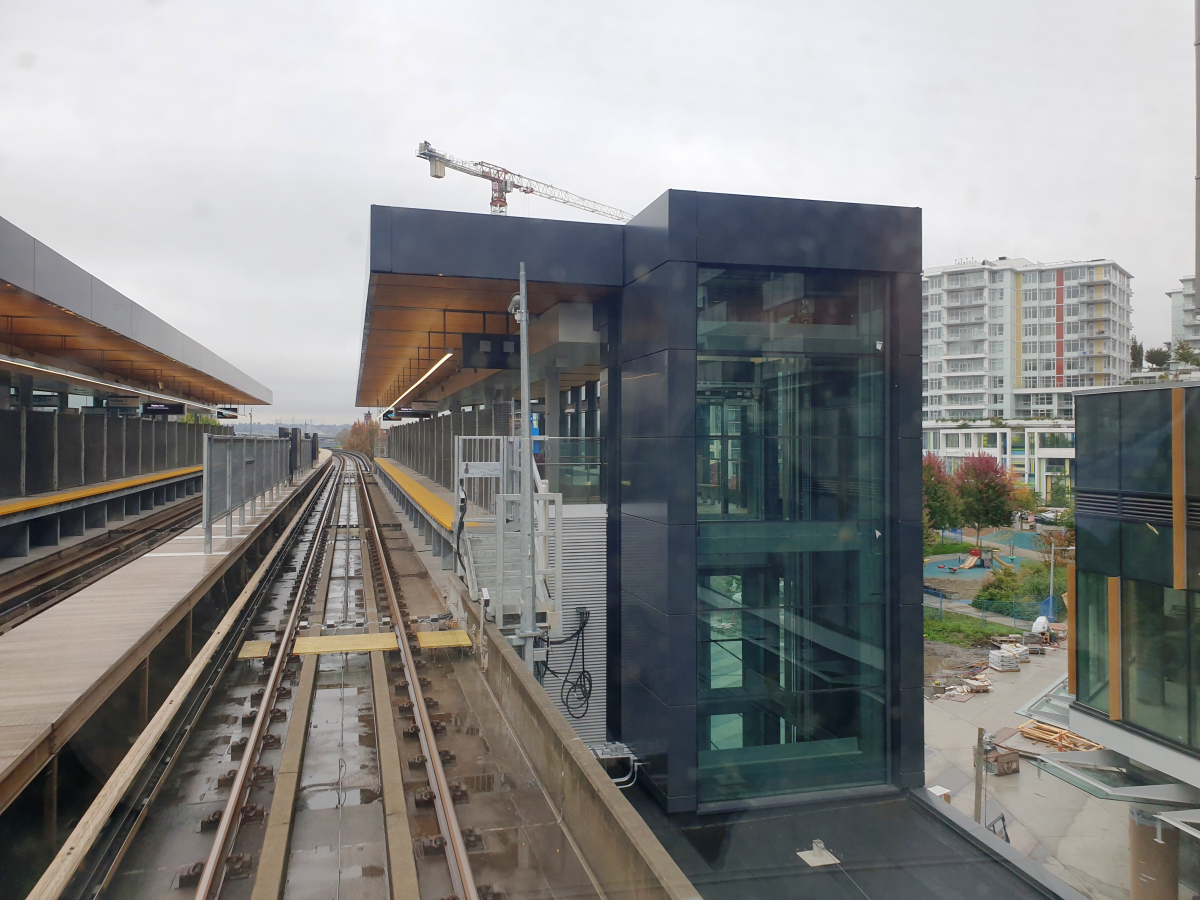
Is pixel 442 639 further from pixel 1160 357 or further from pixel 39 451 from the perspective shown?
pixel 1160 357

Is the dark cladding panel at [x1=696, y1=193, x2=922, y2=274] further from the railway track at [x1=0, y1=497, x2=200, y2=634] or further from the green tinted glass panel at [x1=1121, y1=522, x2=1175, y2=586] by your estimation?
the railway track at [x1=0, y1=497, x2=200, y2=634]

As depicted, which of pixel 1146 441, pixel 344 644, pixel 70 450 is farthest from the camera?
pixel 70 450

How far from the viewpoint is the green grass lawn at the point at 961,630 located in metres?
26.0

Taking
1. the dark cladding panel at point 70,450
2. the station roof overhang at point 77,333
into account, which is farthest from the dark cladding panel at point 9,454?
the dark cladding panel at point 70,450

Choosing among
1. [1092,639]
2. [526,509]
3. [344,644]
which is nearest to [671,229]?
[526,509]

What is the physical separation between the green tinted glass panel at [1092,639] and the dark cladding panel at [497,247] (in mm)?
7972

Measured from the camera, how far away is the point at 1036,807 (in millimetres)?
14781

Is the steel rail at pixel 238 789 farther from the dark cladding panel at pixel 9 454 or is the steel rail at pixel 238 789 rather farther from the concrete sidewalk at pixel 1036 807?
the concrete sidewalk at pixel 1036 807

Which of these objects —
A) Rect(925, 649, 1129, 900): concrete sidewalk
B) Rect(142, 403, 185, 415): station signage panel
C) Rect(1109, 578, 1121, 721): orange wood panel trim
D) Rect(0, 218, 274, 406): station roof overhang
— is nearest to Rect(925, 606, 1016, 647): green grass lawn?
Rect(925, 649, 1129, 900): concrete sidewalk

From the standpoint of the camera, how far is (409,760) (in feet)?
18.1

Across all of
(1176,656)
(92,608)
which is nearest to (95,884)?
(92,608)

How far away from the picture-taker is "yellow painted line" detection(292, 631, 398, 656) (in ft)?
25.2

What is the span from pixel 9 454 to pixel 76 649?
1132cm

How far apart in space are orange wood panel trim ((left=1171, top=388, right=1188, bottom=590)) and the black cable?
282 inches
